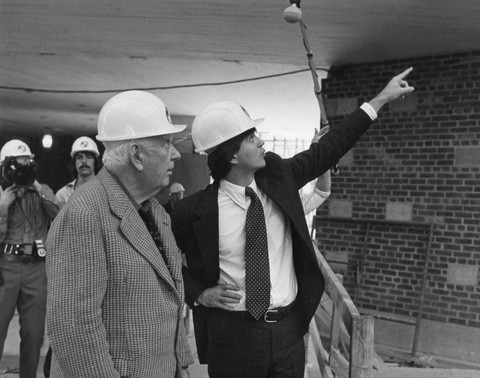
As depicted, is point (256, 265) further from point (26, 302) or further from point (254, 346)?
point (26, 302)

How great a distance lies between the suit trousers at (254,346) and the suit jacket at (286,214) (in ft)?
0.30

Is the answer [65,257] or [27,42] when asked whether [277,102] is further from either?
[65,257]

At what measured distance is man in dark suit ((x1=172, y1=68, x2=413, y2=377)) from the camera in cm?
259

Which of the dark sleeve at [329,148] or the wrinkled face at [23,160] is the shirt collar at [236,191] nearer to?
the dark sleeve at [329,148]

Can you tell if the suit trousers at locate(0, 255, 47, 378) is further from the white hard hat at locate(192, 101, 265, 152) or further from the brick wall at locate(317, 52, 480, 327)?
the brick wall at locate(317, 52, 480, 327)

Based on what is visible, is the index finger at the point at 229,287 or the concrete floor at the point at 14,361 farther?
the concrete floor at the point at 14,361

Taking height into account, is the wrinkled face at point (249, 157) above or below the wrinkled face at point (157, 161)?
above

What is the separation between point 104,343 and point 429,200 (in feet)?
20.1

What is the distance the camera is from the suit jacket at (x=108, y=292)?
1630 millimetres

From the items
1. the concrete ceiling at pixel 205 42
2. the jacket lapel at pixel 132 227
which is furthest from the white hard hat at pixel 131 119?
the concrete ceiling at pixel 205 42

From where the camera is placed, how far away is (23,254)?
4.25 meters

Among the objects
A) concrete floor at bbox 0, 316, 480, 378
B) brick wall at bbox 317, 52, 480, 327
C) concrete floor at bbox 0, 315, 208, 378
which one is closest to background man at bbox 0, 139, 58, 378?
concrete floor at bbox 0, 315, 208, 378

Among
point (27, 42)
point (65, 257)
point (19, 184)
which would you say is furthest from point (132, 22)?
point (65, 257)

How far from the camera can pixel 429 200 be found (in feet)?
23.4
